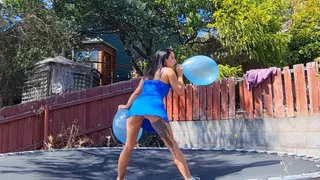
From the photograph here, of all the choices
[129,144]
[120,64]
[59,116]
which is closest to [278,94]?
[129,144]

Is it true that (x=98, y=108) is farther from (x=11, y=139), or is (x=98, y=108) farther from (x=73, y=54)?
(x=73, y=54)

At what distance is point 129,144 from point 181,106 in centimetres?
387

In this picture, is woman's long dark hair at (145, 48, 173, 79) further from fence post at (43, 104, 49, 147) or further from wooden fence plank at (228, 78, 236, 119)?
fence post at (43, 104, 49, 147)

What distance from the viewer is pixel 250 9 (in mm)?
7121

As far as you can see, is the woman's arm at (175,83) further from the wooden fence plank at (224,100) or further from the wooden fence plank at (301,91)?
the wooden fence plank at (224,100)

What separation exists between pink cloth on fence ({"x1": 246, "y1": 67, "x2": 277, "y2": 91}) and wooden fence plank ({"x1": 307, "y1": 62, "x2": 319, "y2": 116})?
0.57 meters

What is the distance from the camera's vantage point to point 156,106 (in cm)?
263

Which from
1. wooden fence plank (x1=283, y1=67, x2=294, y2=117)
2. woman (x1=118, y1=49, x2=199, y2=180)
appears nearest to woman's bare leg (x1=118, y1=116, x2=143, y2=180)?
woman (x1=118, y1=49, x2=199, y2=180)

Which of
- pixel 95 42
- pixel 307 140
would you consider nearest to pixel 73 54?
pixel 95 42

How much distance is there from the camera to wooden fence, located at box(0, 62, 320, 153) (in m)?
4.56

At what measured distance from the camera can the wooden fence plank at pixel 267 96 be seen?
4859mm

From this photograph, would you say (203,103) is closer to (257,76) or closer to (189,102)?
(189,102)

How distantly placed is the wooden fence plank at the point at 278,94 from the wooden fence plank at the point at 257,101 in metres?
0.26

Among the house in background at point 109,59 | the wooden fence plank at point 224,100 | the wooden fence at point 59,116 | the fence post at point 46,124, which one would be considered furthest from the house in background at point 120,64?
the wooden fence plank at point 224,100
